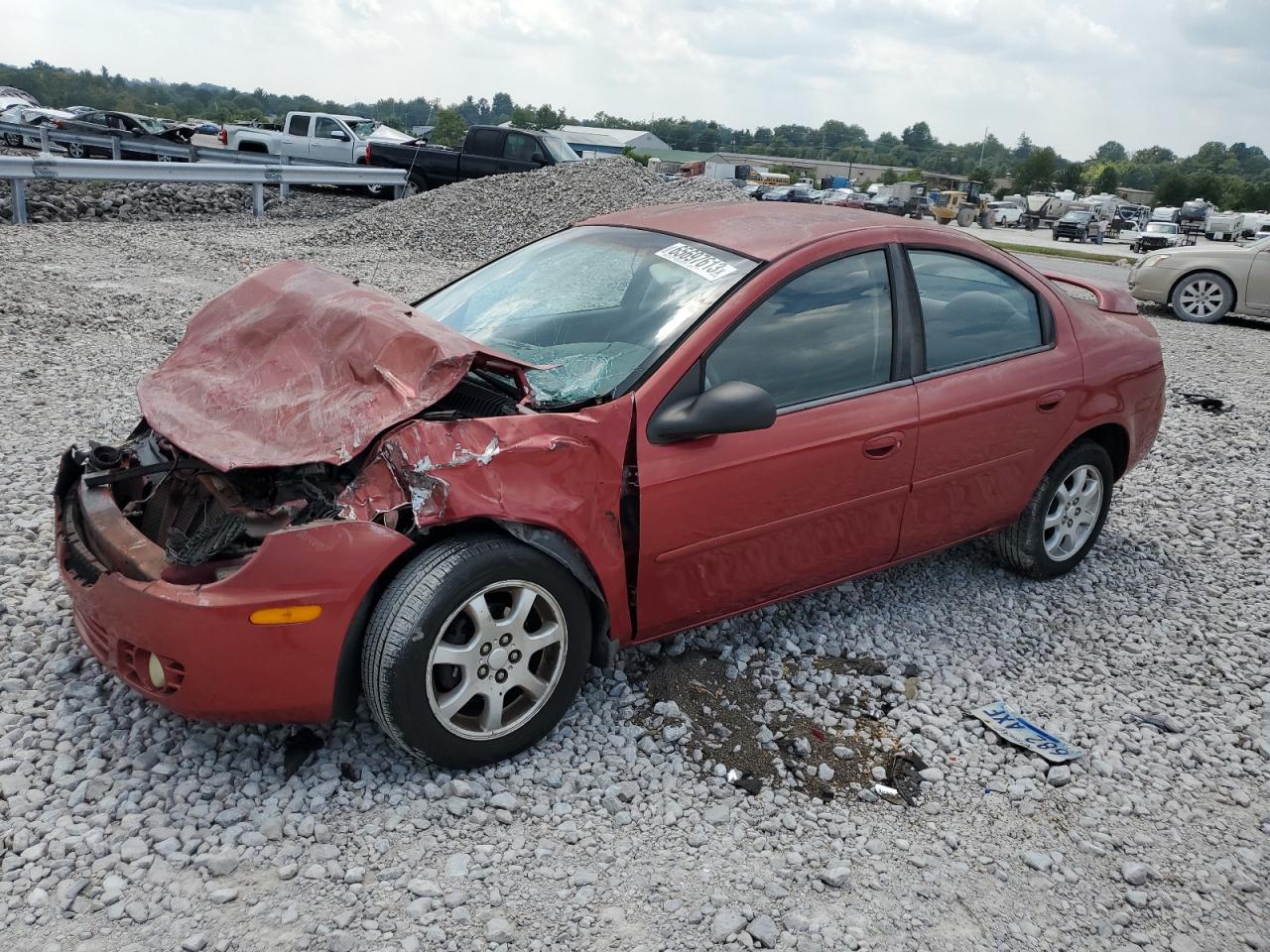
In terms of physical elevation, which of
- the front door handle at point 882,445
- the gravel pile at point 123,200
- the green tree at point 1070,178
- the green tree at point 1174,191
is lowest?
the gravel pile at point 123,200

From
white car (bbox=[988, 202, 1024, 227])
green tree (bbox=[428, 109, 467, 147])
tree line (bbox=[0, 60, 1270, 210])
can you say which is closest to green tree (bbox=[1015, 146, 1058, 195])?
tree line (bbox=[0, 60, 1270, 210])

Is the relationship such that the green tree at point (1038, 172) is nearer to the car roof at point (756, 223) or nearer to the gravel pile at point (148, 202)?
the gravel pile at point (148, 202)

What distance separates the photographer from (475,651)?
302 centimetres

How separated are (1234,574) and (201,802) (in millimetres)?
4842

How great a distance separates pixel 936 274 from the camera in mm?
4113

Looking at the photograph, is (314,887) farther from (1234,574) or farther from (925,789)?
(1234,574)

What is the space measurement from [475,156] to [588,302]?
17.9 metres

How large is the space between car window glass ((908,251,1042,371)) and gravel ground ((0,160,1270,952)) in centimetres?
119

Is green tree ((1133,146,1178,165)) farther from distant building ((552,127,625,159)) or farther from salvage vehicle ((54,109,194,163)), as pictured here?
salvage vehicle ((54,109,194,163))

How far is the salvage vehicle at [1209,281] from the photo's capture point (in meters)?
13.3

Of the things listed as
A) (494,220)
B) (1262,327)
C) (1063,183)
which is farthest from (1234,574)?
A: (1063,183)

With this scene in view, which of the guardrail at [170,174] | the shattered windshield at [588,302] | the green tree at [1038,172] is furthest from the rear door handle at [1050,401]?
the green tree at [1038,172]

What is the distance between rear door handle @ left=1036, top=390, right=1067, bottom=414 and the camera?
4316mm

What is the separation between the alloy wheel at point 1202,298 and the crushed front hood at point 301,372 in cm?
1335
